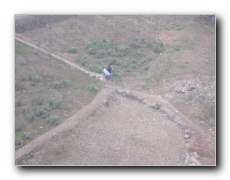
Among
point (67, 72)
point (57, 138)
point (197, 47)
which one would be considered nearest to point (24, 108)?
point (57, 138)

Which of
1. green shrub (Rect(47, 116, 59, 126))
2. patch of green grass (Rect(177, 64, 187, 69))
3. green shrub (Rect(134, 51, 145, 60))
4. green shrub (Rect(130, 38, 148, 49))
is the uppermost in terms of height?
green shrub (Rect(130, 38, 148, 49))

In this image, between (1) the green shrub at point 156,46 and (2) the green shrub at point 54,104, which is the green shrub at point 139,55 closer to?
(1) the green shrub at point 156,46

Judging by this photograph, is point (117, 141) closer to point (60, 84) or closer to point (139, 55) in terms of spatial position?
point (60, 84)

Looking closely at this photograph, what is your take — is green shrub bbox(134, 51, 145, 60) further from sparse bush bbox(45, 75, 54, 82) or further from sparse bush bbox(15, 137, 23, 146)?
sparse bush bbox(15, 137, 23, 146)

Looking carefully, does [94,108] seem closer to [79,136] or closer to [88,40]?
[79,136]

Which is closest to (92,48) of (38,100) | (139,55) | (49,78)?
(139,55)

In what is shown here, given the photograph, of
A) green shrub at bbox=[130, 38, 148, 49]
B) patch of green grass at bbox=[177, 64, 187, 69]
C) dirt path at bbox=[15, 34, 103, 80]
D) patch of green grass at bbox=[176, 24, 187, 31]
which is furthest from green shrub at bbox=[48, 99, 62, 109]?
patch of green grass at bbox=[176, 24, 187, 31]

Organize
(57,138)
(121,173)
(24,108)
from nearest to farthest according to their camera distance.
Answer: (121,173) → (57,138) → (24,108)

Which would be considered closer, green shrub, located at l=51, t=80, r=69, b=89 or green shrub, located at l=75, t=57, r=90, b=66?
green shrub, located at l=51, t=80, r=69, b=89
